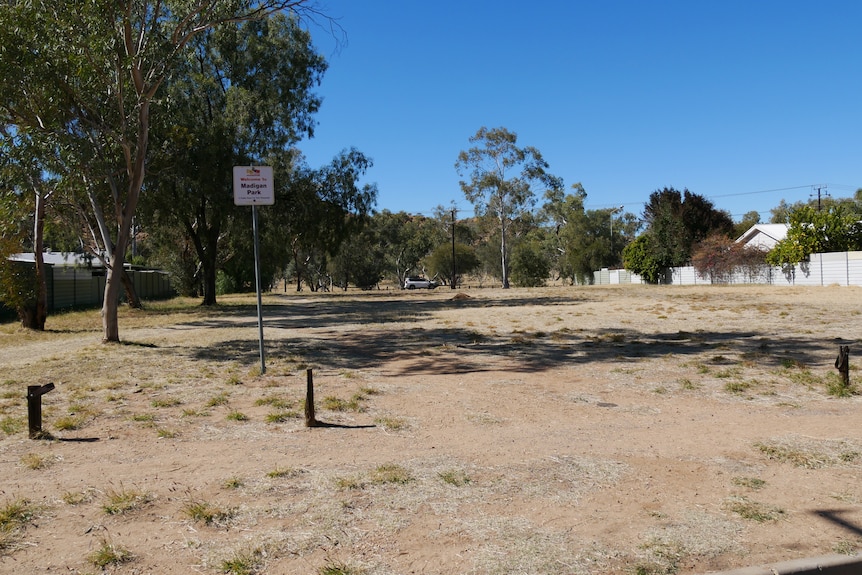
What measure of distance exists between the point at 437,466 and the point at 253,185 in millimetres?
6488

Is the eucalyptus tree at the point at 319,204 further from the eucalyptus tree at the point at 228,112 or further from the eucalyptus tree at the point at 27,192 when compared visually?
the eucalyptus tree at the point at 27,192

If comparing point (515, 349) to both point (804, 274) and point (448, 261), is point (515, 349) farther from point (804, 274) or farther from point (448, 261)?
point (448, 261)

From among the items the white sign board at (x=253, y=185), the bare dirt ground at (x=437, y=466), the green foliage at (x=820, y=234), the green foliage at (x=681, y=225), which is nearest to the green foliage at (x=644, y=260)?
the green foliage at (x=681, y=225)

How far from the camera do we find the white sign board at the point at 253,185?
10227 millimetres

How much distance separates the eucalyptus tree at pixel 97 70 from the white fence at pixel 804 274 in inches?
1597

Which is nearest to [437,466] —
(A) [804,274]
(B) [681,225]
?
(A) [804,274]

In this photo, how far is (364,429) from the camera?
22.5 feet

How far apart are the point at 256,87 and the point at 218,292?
30.8 m

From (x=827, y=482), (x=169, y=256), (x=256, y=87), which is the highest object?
(x=256, y=87)

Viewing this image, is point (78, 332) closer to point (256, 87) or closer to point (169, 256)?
point (256, 87)

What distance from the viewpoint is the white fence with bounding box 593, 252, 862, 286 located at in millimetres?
40562

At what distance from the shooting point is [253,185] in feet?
33.8

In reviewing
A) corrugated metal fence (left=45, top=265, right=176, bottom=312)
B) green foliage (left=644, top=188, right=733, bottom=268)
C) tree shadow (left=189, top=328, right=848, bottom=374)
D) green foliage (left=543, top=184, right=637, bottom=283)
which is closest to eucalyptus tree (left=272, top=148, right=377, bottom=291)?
corrugated metal fence (left=45, top=265, right=176, bottom=312)

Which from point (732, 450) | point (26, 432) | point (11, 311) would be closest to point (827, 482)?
point (732, 450)
